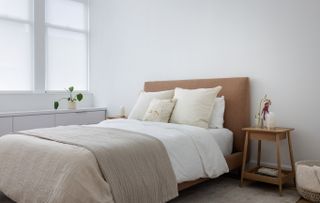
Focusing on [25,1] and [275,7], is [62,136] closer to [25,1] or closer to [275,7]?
[275,7]

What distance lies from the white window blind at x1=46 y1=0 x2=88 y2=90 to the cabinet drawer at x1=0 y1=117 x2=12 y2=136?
43.3 inches

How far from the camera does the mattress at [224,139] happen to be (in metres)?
3.02

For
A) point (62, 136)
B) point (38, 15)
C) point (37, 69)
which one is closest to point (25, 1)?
point (38, 15)

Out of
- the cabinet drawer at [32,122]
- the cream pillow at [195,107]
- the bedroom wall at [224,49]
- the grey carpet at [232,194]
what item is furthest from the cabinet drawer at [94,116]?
the grey carpet at [232,194]

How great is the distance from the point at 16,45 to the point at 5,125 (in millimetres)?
1349

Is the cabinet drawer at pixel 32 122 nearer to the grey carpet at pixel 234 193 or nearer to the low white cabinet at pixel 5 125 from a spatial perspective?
the low white cabinet at pixel 5 125

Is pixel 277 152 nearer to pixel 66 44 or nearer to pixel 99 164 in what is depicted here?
pixel 99 164

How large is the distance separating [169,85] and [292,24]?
170cm

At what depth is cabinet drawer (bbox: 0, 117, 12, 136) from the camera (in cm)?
377

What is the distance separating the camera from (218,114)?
131 inches

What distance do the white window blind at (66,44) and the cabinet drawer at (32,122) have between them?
776 mm

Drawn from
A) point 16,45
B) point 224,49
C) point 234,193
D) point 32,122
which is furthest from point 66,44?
point 234,193

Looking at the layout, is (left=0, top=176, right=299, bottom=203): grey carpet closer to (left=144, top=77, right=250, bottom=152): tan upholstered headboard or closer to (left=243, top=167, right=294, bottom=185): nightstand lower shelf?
(left=243, top=167, right=294, bottom=185): nightstand lower shelf

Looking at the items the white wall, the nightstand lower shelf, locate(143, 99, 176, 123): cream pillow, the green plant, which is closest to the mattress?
the nightstand lower shelf
